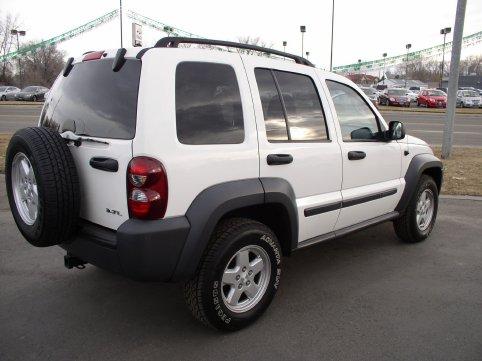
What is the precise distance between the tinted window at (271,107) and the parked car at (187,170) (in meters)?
0.01

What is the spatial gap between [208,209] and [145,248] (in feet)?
1.46

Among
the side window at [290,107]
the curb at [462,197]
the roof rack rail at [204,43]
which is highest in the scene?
the roof rack rail at [204,43]

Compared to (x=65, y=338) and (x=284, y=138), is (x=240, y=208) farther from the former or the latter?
(x=65, y=338)

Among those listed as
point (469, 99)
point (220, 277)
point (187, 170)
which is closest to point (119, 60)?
point (187, 170)

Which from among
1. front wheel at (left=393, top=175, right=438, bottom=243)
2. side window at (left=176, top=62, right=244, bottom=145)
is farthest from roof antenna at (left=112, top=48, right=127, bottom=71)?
front wheel at (left=393, top=175, right=438, bottom=243)

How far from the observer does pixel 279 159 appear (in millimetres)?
3279

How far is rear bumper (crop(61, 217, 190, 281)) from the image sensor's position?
2664mm

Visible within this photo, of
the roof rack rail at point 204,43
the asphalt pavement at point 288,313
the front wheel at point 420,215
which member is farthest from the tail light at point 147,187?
the front wheel at point 420,215

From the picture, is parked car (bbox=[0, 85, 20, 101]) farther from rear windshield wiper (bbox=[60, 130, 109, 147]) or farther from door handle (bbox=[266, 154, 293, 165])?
door handle (bbox=[266, 154, 293, 165])

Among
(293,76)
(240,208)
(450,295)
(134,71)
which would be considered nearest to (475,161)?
(450,295)

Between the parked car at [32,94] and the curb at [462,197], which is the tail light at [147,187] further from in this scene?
the parked car at [32,94]

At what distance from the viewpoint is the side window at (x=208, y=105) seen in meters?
2.86

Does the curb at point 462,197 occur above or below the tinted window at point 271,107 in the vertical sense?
below

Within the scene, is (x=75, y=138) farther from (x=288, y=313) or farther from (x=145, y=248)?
(x=288, y=313)
